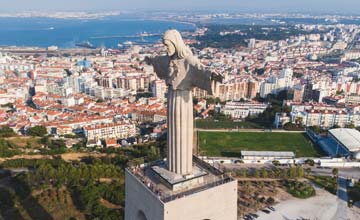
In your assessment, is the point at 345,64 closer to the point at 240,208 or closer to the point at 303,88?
the point at 303,88

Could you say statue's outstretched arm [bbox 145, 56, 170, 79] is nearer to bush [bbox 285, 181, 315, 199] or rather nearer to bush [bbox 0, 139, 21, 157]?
bush [bbox 285, 181, 315, 199]

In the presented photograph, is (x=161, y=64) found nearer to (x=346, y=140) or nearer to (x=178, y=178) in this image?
(x=178, y=178)

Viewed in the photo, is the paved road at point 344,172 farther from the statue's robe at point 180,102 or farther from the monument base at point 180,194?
the statue's robe at point 180,102

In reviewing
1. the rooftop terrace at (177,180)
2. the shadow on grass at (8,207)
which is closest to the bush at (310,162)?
the shadow on grass at (8,207)

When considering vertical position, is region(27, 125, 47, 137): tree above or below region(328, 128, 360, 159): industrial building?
below

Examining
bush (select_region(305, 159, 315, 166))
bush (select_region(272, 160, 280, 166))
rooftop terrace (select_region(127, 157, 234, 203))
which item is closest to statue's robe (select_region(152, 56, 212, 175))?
rooftop terrace (select_region(127, 157, 234, 203))

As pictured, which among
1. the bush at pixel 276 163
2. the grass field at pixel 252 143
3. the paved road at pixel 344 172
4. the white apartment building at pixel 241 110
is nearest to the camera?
the paved road at pixel 344 172

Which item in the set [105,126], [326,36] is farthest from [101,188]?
[326,36]
